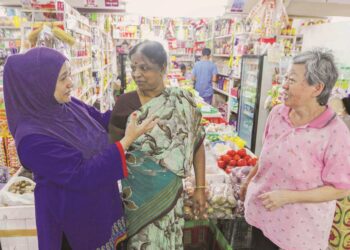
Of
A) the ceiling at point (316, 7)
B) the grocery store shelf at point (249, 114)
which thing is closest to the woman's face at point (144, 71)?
the grocery store shelf at point (249, 114)

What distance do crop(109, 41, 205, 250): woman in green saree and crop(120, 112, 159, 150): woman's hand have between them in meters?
0.13

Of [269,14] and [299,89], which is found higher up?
[269,14]

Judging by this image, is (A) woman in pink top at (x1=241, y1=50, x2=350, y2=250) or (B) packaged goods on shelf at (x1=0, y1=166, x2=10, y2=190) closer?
Result: (A) woman in pink top at (x1=241, y1=50, x2=350, y2=250)

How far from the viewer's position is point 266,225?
1.80 m

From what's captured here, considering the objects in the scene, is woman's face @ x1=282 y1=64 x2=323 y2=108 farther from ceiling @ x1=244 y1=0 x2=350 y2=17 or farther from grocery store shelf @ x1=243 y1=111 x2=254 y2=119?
ceiling @ x1=244 y1=0 x2=350 y2=17

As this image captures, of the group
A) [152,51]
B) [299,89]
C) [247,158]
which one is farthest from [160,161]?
[247,158]

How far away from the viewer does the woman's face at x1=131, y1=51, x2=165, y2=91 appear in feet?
4.93

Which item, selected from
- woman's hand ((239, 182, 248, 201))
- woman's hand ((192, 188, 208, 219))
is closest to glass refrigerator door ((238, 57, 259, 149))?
woman's hand ((239, 182, 248, 201))

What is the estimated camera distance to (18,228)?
1.98 m

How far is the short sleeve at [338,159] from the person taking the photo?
146 centimetres

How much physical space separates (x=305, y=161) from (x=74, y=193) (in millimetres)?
1236

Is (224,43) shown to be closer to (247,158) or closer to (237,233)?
(247,158)

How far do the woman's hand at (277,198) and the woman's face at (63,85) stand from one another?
1193 mm

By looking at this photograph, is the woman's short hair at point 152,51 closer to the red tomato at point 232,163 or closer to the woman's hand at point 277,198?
the woman's hand at point 277,198
